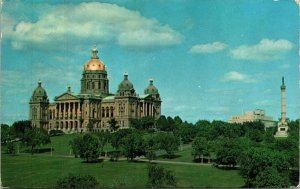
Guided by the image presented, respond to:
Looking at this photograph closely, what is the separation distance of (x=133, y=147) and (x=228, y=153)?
24.8ft

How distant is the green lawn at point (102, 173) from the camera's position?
98.6 ft

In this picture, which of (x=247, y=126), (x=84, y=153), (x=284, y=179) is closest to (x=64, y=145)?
(x=84, y=153)

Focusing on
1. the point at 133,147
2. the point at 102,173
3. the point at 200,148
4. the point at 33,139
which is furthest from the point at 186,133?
the point at 102,173

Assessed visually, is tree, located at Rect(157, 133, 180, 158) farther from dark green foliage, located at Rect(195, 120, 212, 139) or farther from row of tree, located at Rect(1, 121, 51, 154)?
row of tree, located at Rect(1, 121, 51, 154)

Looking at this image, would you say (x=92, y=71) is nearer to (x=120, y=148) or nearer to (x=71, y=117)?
(x=71, y=117)

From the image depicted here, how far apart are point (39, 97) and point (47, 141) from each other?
73.8 ft

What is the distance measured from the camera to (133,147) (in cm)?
4112

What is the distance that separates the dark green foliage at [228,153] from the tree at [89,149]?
8.79 metres

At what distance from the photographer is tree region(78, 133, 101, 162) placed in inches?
1566

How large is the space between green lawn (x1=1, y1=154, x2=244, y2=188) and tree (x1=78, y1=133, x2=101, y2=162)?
26.7 inches

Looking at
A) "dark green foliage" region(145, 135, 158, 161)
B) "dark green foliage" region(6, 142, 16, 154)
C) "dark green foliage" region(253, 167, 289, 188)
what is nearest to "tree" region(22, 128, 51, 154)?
"dark green foliage" region(6, 142, 16, 154)

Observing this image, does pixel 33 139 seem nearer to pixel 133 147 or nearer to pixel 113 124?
pixel 133 147

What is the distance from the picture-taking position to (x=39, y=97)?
69438 millimetres

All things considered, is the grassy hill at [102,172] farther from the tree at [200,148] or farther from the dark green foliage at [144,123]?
the dark green foliage at [144,123]
